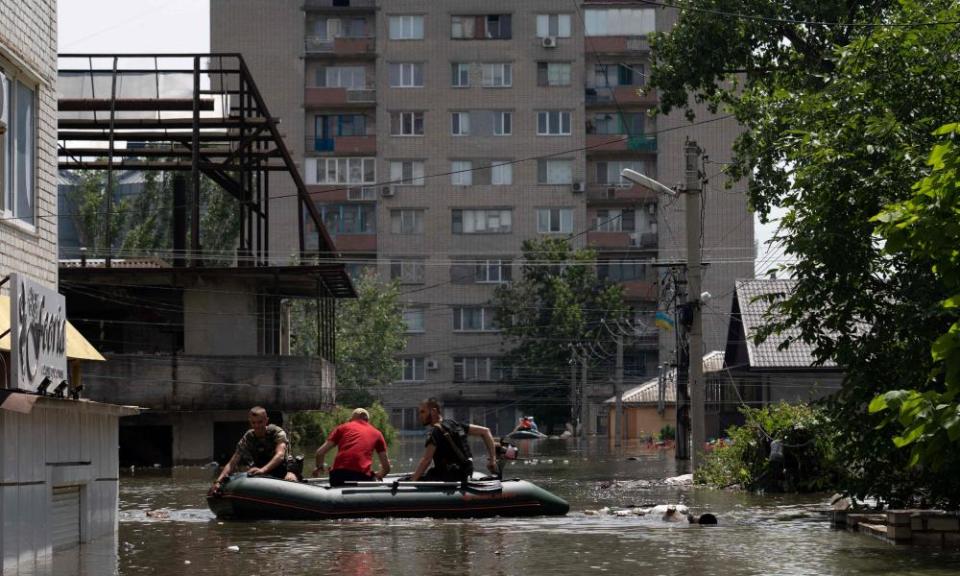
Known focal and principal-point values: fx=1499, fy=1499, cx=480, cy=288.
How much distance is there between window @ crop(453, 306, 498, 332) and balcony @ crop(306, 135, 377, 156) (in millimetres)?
11220

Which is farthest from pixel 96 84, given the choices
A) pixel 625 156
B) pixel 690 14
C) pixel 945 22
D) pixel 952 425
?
pixel 625 156

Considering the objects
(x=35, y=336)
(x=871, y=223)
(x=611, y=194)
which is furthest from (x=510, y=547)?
(x=611, y=194)

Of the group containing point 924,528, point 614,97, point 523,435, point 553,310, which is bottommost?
point 523,435

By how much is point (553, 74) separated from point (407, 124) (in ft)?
30.7

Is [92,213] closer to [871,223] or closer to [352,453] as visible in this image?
[352,453]

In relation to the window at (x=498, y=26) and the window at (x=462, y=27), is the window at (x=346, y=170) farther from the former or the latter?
the window at (x=498, y=26)

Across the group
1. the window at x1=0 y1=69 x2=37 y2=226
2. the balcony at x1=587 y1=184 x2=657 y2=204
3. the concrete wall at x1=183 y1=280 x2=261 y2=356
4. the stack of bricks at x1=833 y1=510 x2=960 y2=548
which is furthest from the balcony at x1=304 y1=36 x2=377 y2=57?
the stack of bricks at x1=833 y1=510 x2=960 y2=548

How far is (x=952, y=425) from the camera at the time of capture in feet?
30.9

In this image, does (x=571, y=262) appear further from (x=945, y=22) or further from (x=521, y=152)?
(x=945, y=22)

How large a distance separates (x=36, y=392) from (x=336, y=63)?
78.3 metres

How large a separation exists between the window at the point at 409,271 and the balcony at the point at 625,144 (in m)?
12.4

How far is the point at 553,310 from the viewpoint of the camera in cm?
8725

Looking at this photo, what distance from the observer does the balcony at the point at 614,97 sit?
90.0m

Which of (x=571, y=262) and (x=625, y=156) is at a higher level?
(x=625, y=156)
